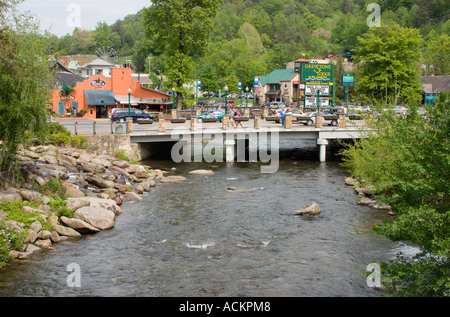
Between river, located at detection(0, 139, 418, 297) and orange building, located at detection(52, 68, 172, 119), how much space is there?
1469 inches

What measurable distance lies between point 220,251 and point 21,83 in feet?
34.6

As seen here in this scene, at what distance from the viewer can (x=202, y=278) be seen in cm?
1694

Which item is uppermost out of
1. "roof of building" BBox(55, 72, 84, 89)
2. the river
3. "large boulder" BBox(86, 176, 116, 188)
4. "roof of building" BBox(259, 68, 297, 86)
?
"roof of building" BBox(259, 68, 297, 86)

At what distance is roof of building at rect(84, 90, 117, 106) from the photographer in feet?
212

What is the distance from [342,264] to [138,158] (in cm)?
2581

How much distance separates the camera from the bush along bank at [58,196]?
19969mm

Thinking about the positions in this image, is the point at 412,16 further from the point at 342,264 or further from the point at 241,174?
the point at 342,264

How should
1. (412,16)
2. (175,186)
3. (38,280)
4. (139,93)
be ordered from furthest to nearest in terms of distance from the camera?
(412,16) < (139,93) < (175,186) < (38,280)

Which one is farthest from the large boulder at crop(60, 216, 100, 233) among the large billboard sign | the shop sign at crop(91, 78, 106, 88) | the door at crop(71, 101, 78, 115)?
the shop sign at crop(91, 78, 106, 88)

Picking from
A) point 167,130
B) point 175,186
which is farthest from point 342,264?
point 167,130

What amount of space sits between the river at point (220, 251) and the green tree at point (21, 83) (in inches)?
211

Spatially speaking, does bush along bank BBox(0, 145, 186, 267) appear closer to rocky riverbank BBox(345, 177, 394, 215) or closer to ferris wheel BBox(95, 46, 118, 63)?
rocky riverbank BBox(345, 177, 394, 215)

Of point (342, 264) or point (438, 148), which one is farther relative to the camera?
point (342, 264)
